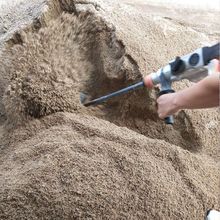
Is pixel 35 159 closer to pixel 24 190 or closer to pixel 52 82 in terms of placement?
pixel 24 190

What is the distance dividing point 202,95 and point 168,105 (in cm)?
18

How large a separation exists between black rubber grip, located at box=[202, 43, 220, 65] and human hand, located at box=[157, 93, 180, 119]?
0.43ft

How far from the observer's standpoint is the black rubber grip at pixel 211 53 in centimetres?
126

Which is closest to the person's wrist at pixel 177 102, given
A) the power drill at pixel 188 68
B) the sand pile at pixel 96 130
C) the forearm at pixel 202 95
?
the forearm at pixel 202 95

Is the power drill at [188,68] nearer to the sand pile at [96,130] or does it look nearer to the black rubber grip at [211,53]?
the black rubber grip at [211,53]

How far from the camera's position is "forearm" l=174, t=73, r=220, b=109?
1.13 metres

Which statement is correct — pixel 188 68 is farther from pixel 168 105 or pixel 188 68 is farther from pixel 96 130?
pixel 96 130

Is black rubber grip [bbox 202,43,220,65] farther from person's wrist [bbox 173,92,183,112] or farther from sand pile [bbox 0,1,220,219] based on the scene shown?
sand pile [bbox 0,1,220,219]

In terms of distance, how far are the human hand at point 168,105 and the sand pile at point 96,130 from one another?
0.55 ft

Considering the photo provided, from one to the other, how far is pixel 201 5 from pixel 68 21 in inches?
66.7

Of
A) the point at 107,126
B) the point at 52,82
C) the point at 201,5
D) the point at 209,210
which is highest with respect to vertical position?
the point at 52,82

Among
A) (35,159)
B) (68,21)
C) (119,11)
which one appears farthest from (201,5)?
(35,159)

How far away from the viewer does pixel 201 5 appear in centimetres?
318

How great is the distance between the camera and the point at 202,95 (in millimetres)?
1160
